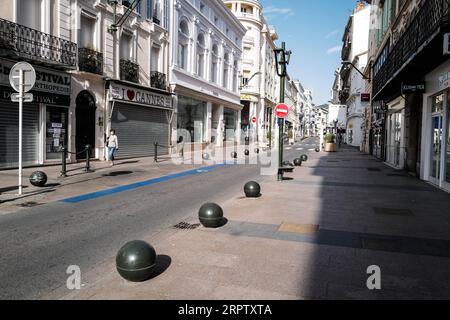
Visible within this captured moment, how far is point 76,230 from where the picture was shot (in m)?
6.41

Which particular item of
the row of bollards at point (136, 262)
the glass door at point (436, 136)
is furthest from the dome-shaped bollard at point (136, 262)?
the glass door at point (436, 136)

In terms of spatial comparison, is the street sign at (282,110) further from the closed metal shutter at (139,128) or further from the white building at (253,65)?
the white building at (253,65)

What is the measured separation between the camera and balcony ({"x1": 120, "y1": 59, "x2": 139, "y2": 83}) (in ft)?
65.4

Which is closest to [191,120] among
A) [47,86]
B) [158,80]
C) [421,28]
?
[158,80]

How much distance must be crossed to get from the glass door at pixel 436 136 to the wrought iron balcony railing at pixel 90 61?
14450 millimetres

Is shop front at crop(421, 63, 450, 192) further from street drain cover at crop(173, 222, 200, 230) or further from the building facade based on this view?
the building facade

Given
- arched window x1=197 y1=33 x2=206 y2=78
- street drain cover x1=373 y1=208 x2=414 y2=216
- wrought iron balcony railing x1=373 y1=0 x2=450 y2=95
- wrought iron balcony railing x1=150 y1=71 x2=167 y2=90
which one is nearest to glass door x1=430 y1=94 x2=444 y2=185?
wrought iron balcony railing x1=373 y1=0 x2=450 y2=95

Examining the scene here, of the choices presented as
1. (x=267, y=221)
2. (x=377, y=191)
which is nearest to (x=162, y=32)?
(x=377, y=191)

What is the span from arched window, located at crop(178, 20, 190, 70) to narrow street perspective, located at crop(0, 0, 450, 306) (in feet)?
0.60

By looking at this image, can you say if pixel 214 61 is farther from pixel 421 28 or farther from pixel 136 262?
pixel 136 262

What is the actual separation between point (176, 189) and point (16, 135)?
7.63m

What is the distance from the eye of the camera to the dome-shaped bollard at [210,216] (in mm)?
6258

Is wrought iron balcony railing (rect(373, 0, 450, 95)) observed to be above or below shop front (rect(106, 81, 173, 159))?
above

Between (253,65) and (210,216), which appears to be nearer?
(210,216)
